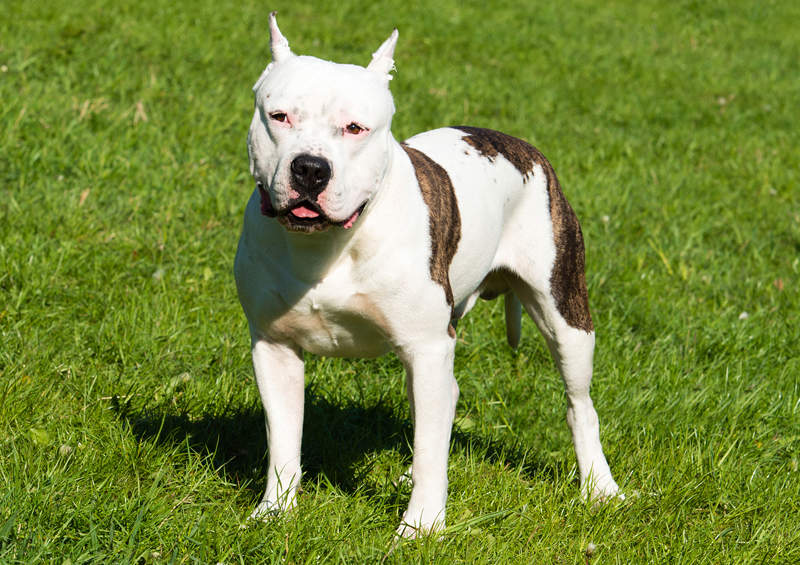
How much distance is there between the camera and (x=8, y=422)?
356cm

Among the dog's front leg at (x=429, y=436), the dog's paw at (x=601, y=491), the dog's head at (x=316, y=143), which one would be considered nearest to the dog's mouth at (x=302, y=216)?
the dog's head at (x=316, y=143)

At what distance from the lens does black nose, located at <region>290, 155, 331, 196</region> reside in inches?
107

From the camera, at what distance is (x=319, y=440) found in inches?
161

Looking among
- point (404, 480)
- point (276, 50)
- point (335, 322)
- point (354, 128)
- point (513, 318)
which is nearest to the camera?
point (354, 128)

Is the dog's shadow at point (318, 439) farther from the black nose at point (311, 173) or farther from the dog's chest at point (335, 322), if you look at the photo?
the black nose at point (311, 173)

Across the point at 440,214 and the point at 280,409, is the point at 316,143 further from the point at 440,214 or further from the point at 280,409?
the point at 280,409

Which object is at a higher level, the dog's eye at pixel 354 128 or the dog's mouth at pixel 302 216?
the dog's eye at pixel 354 128

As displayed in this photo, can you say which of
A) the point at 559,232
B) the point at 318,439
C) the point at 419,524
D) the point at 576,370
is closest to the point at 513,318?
the point at 576,370

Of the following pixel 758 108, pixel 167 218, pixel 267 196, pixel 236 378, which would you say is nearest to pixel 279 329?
pixel 267 196

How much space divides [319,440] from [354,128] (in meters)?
1.66

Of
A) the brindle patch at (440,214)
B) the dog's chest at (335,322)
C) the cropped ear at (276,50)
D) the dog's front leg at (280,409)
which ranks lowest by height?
the dog's front leg at (280,409)

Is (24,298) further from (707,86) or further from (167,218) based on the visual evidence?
(707,86)

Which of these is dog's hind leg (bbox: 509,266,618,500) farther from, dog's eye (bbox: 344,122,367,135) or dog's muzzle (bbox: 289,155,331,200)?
dog's muzzle (bbox: 289,155,331,200)

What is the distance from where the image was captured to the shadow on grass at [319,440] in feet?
12.4
